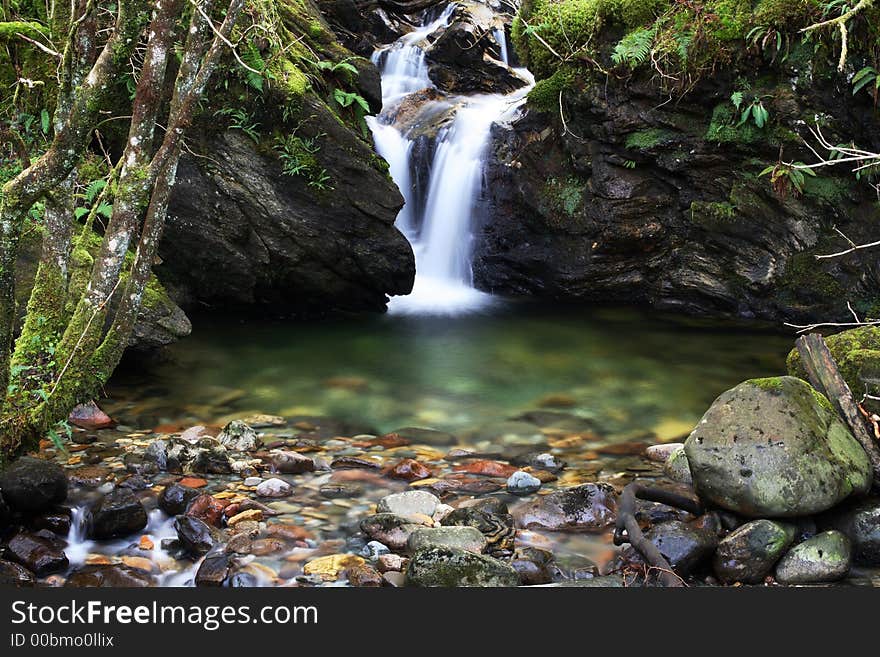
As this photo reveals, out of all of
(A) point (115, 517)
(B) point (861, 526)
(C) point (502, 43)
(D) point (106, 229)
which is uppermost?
(C) point (502, 43)

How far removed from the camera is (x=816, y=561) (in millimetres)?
3783

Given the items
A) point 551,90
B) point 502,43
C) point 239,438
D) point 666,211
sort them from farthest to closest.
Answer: point 502,43 → point 551,90 → point 666,211 → point 239,438

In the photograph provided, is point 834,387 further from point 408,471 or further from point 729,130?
point 729,130

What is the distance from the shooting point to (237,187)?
28.7ft

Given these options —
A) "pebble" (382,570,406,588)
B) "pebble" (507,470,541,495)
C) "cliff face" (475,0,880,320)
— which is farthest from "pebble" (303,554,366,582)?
"cliff face" (475,0,880,320)

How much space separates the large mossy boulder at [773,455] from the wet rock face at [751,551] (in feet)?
0.36

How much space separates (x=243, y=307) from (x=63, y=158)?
21.5 feet

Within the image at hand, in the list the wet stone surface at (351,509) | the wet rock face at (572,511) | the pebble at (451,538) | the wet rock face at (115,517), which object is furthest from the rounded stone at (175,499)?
the wet rock face at (572,511)

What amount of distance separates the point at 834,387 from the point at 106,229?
4622 mm

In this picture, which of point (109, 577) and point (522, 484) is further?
point (522, 484)

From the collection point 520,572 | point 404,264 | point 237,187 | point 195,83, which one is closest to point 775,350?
point 404,264

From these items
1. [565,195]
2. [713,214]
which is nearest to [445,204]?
[565,195]

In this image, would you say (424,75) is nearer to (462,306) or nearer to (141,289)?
(462,306)

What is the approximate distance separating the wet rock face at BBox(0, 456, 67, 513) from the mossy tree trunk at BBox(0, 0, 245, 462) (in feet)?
0.67
